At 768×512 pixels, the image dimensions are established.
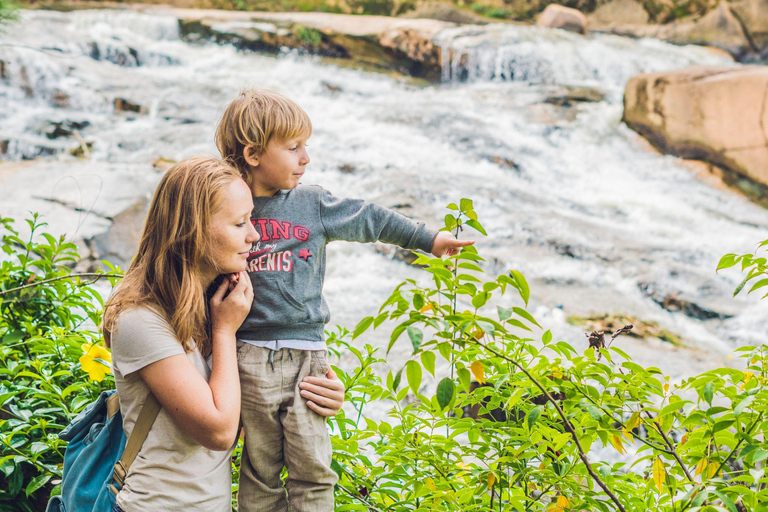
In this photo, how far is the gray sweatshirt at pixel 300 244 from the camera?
1.60 metres

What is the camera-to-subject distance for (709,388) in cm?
115

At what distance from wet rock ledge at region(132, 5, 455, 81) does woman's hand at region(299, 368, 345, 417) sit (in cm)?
1230

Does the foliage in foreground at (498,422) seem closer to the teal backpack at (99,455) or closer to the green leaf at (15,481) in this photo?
the green leaf at (15,481)

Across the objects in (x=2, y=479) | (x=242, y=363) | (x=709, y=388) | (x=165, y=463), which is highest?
(x=709, y=388)

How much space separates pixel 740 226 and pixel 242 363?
7662mm

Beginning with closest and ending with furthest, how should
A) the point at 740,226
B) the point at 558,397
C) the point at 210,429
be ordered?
the point at 210,429 < the point at 558,397 < the point at 740,226

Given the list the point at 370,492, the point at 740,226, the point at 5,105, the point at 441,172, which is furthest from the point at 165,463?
the point at 5,105

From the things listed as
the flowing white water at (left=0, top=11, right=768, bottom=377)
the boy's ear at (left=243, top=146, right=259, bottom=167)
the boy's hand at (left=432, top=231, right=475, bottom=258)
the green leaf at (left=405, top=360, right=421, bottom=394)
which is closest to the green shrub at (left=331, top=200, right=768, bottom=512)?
the green leaf at (left=405, top=360, right=421, bottom=394)

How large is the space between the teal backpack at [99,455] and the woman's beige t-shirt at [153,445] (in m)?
0.02

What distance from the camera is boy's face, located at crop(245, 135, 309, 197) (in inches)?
65.2

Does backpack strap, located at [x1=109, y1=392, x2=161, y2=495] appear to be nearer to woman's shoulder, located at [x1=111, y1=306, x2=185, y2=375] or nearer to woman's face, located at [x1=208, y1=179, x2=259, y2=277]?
woman's shoulder, located at [x1=111, y1=306, x2=185, y2=375]

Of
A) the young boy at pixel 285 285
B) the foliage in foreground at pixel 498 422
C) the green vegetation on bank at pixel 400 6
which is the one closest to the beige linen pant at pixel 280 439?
the young boy at pixel 285 285

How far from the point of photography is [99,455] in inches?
54.8

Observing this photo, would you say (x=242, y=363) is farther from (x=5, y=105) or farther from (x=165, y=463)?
(x=5, y=105)
